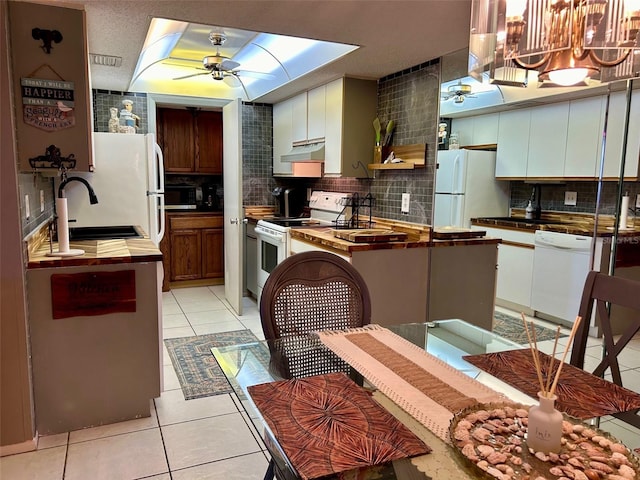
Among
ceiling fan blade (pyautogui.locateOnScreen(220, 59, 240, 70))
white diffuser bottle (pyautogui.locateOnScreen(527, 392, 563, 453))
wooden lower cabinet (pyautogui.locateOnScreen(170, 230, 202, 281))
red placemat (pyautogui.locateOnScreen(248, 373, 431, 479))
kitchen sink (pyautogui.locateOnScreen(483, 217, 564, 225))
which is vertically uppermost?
ceiling fan blade (pyautogui.locateOnScreen(220, 59, 240, 70))

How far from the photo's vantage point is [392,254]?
3.26 meters

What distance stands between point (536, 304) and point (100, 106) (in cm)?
452

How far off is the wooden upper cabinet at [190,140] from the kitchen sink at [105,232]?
83.0 inches

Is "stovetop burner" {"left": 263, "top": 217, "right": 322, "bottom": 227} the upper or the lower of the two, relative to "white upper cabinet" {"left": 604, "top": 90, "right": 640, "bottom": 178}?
lower

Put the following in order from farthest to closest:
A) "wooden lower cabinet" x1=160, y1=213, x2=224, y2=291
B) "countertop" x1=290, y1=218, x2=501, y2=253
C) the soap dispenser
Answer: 1. "wooden lower cabinet" x1=160, y1=213, x2=224, y2=291
2. the soap dispenser
3. "countertop" x1=290, y1=218, x2=501, y2=253

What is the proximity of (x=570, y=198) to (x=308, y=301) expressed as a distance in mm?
3262

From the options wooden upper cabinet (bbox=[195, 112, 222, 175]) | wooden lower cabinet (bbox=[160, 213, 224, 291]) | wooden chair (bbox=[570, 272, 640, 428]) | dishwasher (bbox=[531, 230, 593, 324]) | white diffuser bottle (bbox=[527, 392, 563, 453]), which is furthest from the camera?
wooden upper cabinet (bbox=[195, 112, 222, 175])

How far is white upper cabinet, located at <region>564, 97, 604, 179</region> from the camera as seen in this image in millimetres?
3428

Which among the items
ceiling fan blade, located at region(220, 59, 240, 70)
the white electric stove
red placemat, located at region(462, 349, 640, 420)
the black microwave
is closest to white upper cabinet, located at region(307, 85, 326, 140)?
the white electric stove

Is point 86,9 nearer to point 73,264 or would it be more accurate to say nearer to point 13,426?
point 73,264

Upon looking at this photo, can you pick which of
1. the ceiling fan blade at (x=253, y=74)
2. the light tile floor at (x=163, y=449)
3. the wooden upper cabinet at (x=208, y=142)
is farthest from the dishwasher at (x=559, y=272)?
the wooden upper cabinet at (x=208, y=142)

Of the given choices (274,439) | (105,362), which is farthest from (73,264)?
(274,439)

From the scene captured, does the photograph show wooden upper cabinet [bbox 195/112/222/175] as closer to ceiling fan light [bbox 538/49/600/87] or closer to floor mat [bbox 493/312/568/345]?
floor mat [bbox 493/312/568/345]

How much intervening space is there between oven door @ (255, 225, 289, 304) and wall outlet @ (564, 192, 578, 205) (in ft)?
8.37
